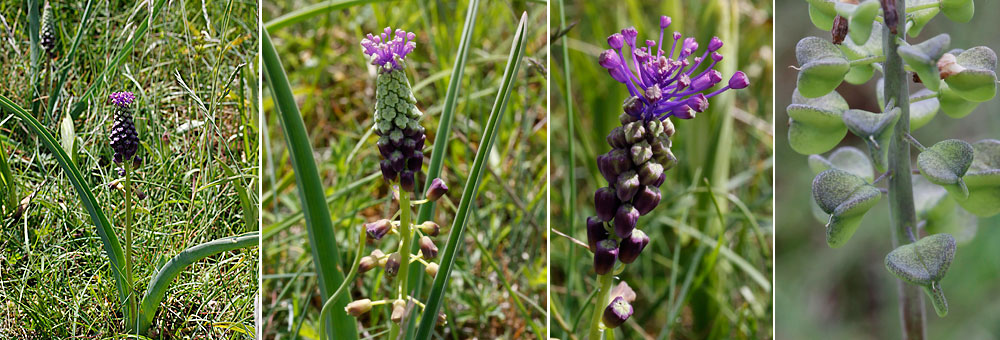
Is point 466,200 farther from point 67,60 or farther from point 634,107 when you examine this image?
point 67,60

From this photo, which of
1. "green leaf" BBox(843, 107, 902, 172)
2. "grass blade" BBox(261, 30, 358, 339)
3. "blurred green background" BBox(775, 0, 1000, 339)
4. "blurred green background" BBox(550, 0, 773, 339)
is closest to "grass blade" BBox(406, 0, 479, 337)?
"grass blade" BBox(261, 30, 358, 339)

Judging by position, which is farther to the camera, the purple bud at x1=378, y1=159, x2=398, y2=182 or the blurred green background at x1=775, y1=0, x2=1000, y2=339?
the blurred green background at x1=775, y1=0, x2=1000, y2=339

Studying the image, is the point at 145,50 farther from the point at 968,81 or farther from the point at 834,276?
the point at 834,276

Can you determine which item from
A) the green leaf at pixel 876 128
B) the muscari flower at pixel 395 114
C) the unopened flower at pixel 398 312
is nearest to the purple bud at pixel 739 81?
the green leaf at pixel 876 128

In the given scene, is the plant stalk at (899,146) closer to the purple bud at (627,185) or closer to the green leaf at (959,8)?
the green leaf at (959,8)

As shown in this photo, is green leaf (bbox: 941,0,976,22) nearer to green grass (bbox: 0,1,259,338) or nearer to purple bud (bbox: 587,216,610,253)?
purple bud (bbox: 587,216,610,253)

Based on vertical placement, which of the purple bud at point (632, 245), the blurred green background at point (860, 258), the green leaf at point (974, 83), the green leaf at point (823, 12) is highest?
the green leaf at point (823, 12)
